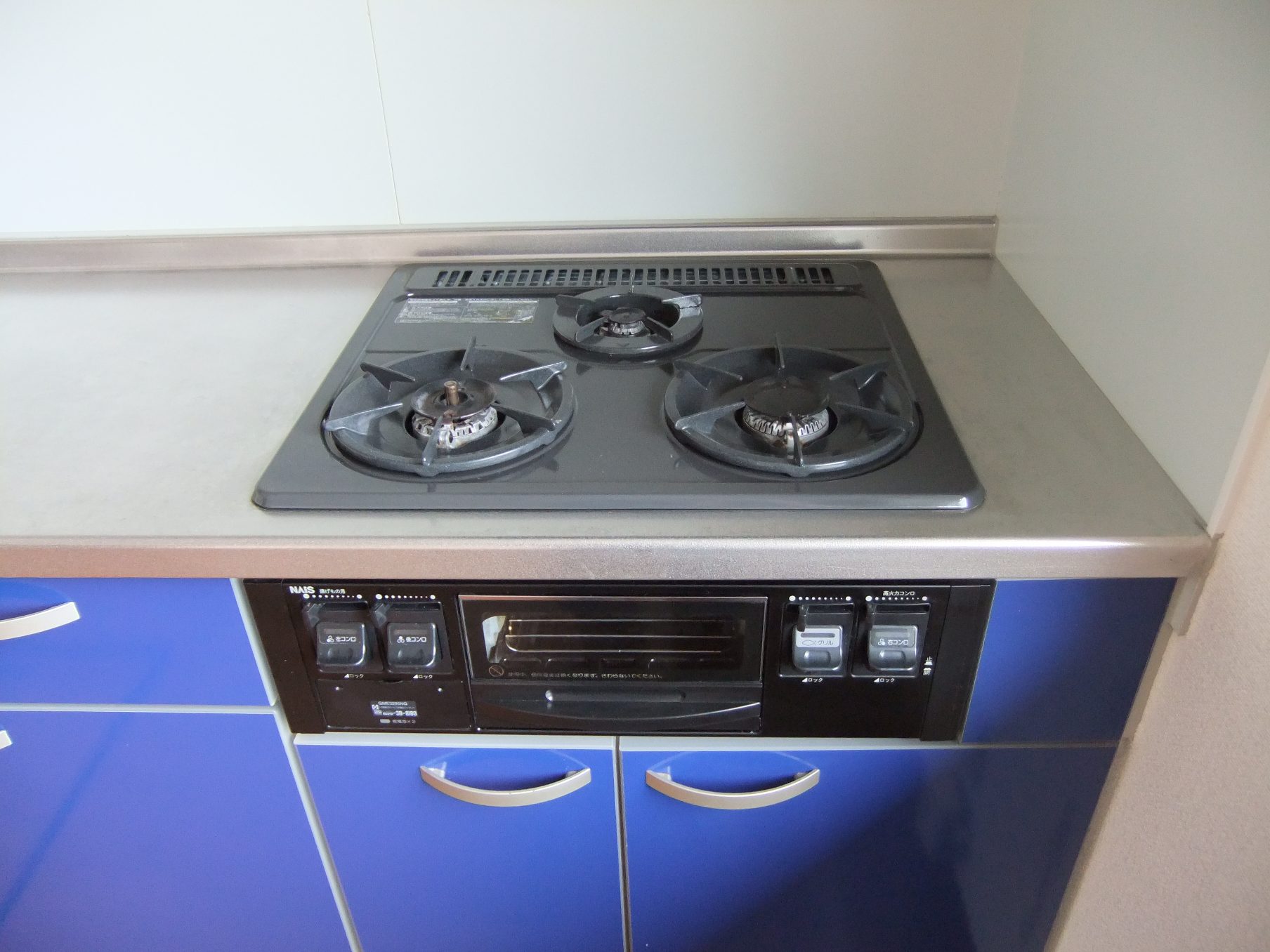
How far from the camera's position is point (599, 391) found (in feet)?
3.17

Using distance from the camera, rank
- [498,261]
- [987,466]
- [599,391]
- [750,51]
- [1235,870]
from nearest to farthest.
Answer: [1235,870] < [987,466] < [599,391] < [750,51] < [498,261]

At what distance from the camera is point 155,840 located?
3.28 ft

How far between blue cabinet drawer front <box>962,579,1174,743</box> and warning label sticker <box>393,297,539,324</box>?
612 mm

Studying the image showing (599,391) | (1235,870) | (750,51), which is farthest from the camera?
(750,51)

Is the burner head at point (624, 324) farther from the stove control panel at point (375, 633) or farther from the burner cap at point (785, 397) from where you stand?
the stove control panel at point (375, 633)

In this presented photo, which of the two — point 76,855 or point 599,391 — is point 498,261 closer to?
point 599,391

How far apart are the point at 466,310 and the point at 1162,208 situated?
2.35 ft

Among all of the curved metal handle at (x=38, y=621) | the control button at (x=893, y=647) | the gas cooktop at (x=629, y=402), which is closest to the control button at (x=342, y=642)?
the gas cooktop at (x=629, y=402)

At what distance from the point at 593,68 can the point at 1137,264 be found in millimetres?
668

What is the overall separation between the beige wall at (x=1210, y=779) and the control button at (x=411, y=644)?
63cm

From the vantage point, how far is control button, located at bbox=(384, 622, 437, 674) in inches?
32.9

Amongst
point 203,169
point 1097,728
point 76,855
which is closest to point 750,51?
point 203,169

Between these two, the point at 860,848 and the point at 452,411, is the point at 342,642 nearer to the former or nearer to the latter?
the point at 452,411

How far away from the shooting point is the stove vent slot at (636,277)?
1.18m
